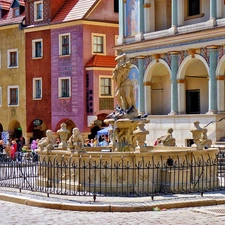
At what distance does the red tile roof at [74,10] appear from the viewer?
42125mm

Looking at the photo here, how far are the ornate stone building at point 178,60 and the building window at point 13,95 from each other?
11.4 metres

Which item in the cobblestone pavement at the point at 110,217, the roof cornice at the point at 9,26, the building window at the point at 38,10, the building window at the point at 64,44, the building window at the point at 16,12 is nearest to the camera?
the cobblestone pavement at the point at 110,217

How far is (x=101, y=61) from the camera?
42.1 meters

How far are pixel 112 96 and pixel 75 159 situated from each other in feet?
80.9

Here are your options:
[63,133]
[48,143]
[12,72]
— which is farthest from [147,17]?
[48,143]

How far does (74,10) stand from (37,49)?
4051 millimetres

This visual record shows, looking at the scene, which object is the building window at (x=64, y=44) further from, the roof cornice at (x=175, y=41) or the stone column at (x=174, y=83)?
the stone column at (x=174, y=83)

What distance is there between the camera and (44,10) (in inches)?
1767

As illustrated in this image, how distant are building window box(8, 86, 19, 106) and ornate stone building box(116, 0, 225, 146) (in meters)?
11.4

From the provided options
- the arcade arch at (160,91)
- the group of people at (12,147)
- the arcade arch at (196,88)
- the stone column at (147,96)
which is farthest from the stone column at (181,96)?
the group of people at (12,147)

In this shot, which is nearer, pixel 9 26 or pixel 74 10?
pixel 74 10

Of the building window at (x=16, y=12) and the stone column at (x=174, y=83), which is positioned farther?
the building window at (x=16, y=12)

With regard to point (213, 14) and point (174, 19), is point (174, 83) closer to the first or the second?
point (174, 19)

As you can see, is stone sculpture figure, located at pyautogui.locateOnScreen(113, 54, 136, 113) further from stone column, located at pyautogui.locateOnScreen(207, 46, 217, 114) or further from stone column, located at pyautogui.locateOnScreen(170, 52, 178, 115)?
stone column, located at pyautogui.locateOnScreen(170, 52, 178, 115)
